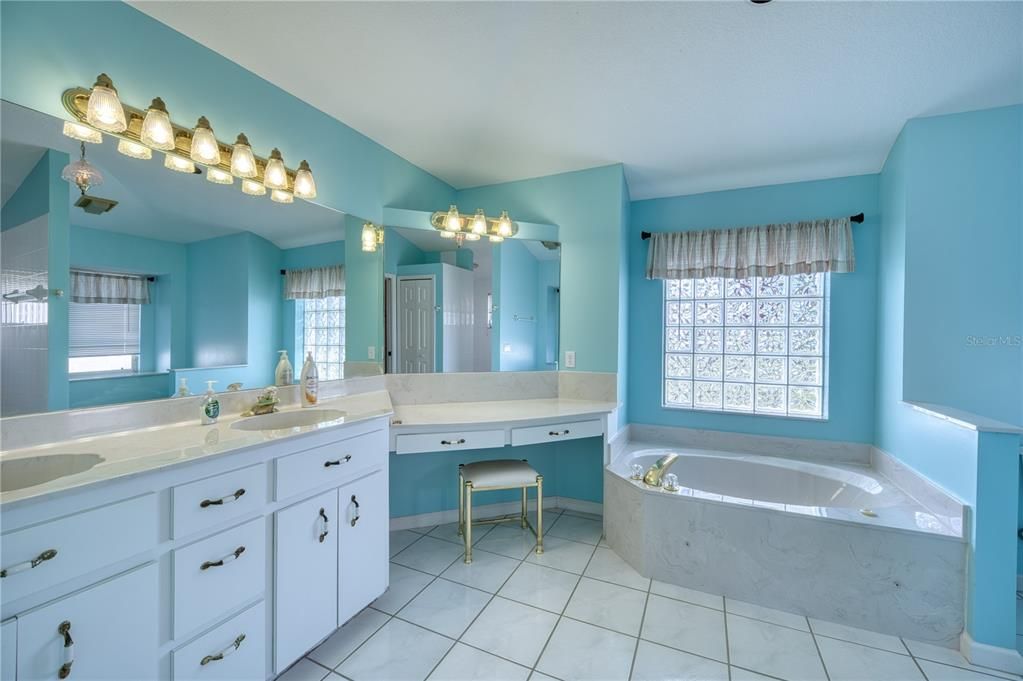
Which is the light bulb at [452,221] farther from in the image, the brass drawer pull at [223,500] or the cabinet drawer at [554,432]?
the brass drawer pull at [223,500]

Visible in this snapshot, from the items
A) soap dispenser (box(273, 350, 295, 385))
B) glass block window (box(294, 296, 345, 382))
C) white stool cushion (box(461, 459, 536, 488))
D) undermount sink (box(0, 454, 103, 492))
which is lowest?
white stool cushion (box(461, 459, 536, 488))

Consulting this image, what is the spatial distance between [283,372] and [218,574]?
0.96 meters

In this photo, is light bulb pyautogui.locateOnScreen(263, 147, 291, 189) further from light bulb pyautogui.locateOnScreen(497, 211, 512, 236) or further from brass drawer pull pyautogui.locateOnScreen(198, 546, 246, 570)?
brass drawer pull pyautogui.locateOnScreen(198, 546, 246, 570)

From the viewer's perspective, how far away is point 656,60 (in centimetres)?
172

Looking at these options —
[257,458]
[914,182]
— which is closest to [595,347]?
[914,182]

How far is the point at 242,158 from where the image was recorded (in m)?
1.71

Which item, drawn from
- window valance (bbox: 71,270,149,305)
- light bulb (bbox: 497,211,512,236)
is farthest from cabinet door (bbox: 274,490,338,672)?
light bulb (bbox: 497,211,512,236)

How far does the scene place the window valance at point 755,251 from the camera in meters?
2.71

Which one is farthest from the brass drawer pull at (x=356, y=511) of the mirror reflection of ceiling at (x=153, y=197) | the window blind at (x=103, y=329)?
the mirror reflection of ceiling at (x=153, y=197)

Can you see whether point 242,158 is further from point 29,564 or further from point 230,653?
point 230,653

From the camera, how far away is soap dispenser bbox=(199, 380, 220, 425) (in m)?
1.62

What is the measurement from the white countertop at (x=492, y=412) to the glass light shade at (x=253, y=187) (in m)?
1.26

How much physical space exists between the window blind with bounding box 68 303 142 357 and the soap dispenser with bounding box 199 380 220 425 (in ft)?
0.90

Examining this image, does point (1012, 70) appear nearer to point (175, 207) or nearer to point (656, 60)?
point (656, 60)
